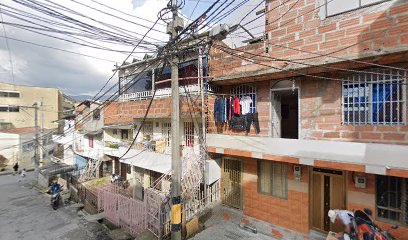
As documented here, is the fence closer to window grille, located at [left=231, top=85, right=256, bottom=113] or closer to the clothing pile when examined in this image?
the clothing pile

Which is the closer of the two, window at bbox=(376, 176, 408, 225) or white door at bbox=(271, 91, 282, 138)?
window at bbox=(376, 176, 408, 225)

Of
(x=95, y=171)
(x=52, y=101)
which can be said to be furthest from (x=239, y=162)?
(x=52, y=101)

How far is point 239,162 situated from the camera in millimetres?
9617

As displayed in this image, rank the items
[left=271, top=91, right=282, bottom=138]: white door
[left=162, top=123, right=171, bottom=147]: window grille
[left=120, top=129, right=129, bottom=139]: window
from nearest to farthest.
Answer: [left=271, top=91, right=282, bottom=138]: white door, [left=162, top=123, right=171, bottom=147]: window grille, [left=120, top=129, right=129, bottom=139]: window

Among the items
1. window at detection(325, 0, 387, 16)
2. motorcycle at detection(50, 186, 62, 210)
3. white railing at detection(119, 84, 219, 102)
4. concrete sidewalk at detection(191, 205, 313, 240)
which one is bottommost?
motorcycle at detection(50, 186, 62, 210)

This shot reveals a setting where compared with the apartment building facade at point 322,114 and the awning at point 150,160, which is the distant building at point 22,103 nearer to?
the awning at point 150,160

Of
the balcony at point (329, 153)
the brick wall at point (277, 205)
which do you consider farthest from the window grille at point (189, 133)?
the brick wall at point (277, 205)

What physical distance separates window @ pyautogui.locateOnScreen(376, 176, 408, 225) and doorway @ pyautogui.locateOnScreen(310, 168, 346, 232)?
98 cm

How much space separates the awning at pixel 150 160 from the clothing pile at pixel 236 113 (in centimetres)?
398

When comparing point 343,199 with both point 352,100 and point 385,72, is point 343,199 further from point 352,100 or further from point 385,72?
point 385,72

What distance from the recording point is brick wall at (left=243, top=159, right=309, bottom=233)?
26.0ft

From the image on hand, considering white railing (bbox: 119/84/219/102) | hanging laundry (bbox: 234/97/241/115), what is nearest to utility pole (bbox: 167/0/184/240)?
white railing (bbox: 119/84/219/102)

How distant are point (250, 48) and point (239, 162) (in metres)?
5.15

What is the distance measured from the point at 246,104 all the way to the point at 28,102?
46445mm
